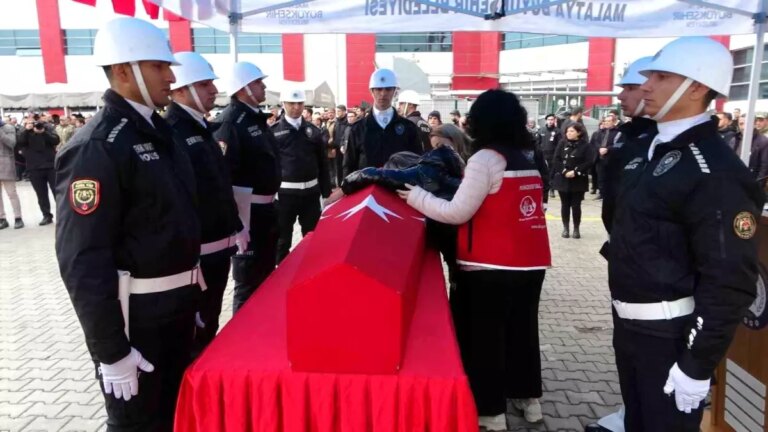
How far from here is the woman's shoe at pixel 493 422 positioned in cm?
282

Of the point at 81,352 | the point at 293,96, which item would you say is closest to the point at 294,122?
the point at 293,96

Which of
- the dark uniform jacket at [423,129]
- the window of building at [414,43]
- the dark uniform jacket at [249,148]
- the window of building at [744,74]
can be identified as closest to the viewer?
Result: the dark uniform jacket at [249,148]

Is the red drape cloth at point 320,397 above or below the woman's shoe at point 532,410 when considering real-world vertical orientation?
above

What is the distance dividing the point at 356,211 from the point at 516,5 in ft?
8.87

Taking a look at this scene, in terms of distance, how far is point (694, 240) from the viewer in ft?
5.58

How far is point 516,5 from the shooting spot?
4.06 m

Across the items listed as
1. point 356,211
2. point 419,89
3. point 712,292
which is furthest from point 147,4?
point 419,89

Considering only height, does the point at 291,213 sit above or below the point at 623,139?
below

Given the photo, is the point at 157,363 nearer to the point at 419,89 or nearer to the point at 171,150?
the point at 171,150

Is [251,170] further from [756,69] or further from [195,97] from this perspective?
[756,69]

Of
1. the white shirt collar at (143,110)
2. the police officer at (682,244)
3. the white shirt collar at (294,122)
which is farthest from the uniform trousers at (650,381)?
the white shirt collar at (294,122)

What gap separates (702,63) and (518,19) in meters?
2.87

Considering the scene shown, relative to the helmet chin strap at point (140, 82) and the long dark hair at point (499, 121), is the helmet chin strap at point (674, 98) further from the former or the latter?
the helmet chin strap at point (140, 82)

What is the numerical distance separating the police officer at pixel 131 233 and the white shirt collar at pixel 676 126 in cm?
184
